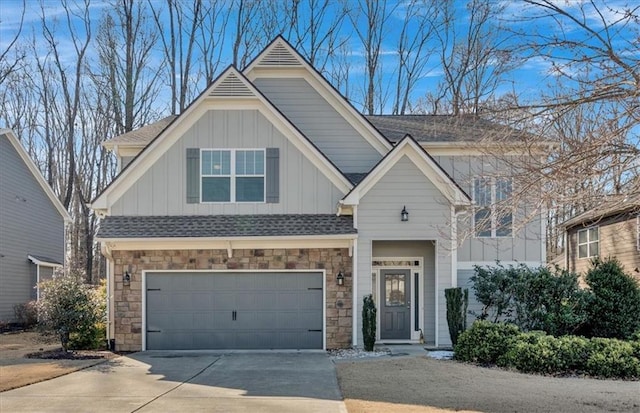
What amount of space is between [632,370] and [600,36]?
869cm

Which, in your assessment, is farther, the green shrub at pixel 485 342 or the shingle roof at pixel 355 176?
the shingle roof at pixel 355 176

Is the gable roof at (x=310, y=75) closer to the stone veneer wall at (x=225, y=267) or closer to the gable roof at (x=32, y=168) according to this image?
the stone veneer wall at (x=225, y=267)

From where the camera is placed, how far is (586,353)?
1270cm

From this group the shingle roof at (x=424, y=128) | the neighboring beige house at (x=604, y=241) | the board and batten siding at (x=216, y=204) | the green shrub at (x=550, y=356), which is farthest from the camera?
the neighboring beige house at (x=604, y=241)

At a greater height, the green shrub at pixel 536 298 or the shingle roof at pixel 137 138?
the shingle roof at pixel 137 138

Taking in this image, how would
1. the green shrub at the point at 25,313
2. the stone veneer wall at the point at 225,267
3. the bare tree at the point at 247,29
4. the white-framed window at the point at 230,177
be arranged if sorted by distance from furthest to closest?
the bare tree at the point at 247,29 < the green shrub at the point at 25,313 < the white-framed window at the point at 230,177 < the stone veneer wall at the point at 225,267

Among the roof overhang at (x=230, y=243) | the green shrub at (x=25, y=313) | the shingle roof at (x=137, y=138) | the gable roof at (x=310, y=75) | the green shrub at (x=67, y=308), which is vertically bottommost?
the green shrub at (x=25, y=313)

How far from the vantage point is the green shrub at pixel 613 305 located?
15.3 meters

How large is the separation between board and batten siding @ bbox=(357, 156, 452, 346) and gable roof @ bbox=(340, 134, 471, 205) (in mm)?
129

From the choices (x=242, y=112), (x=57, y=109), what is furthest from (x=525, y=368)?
(x=57, y=109)

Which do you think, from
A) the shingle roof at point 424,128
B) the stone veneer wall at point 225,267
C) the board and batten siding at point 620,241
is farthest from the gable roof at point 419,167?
the board and batten siding at point 620,241

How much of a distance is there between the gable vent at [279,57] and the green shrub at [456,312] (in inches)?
325

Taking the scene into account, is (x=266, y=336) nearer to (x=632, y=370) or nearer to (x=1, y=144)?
(x=632, y=370)

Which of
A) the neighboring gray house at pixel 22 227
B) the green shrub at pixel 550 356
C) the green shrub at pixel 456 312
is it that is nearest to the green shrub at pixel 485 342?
the green shrub at pixel 550 356
